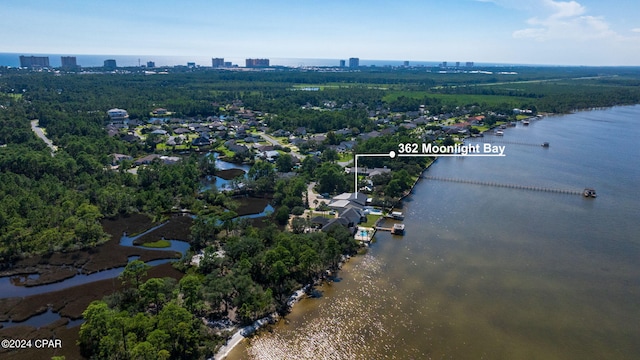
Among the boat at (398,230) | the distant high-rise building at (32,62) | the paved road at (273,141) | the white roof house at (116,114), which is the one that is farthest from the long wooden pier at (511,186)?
the distant high-rise building at (32,62)

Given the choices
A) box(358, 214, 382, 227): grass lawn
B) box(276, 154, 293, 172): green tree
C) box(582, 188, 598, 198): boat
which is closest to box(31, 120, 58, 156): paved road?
box(276, 154, 293, 172): green tree

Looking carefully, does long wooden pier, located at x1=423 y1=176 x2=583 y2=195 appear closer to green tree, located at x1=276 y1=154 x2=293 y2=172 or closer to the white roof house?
green tree, located at x1=276 y1=154 x2=293 y2=172

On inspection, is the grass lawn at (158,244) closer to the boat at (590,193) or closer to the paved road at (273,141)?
the paved road at (273,141)

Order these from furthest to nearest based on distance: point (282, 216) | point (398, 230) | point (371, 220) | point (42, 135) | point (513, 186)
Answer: point (42, 135), point (513, 186), point (371, 220), point (282, 216), point (398, 230)

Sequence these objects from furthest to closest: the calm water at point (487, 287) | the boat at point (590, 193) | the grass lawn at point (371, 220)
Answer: the boat at point (590, 193)
the grass lawn at point (371, 220)
the calm water at point (487, 287)

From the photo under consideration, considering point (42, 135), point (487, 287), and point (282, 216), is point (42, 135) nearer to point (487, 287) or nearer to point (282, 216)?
point (282, 216)

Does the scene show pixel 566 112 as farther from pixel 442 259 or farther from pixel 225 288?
pixel 225 288

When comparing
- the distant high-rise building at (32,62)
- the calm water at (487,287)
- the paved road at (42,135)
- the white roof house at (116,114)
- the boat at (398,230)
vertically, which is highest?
the distant high-rise building at (32,62)

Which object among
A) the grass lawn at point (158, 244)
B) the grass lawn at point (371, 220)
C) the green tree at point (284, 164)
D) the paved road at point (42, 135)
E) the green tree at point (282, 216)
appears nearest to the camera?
the grass lawn at point (158, 244)

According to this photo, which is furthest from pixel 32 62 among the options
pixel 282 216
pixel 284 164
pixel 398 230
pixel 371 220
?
pixel 398 230
